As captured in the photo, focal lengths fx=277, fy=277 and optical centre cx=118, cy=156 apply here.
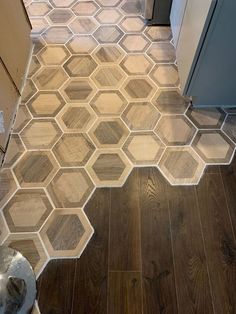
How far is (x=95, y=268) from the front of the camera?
1.09m

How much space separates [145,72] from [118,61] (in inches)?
7.4

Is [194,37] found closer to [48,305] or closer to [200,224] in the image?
[200,224]

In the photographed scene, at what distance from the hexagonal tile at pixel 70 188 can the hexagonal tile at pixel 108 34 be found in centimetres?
96

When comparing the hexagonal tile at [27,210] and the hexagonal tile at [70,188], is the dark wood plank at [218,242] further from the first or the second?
the hexagonal tile at [27,210]

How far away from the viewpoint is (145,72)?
1676mm

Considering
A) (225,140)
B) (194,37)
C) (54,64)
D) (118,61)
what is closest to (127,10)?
(118,61)

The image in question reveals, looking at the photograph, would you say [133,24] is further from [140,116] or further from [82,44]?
[140,116]

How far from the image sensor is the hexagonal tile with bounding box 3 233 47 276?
1104 millimetres

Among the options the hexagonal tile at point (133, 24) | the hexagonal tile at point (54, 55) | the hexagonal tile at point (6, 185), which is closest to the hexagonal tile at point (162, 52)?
the hexagonal tile at point (133, 24)

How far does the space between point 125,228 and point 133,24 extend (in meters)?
1.42

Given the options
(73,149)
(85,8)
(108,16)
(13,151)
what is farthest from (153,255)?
(85,8)

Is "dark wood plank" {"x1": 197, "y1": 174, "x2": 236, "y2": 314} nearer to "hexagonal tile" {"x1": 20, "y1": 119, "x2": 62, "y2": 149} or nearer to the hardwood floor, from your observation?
the hardwood floor

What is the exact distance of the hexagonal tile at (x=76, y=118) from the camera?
147 centimetres

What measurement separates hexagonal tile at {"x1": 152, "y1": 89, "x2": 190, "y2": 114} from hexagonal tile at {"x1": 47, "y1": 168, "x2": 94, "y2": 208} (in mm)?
577
